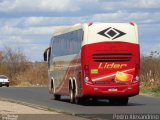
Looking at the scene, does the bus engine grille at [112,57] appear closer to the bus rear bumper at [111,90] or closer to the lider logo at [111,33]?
the lider logo at [111,33]

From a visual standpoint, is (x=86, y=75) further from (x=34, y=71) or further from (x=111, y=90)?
(x=34, y=71)

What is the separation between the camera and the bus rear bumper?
91.6 ft

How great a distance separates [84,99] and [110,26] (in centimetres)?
406

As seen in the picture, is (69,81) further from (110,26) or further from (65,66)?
(110,26)

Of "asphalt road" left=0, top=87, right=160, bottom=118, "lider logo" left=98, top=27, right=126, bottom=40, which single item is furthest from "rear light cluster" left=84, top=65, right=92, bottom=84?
"lider logo" left=98, top=27, right=126, bottom=40

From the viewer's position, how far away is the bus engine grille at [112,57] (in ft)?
91.8

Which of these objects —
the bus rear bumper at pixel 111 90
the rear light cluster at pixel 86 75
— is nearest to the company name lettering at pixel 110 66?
the rear light cluster at pixel 86 75

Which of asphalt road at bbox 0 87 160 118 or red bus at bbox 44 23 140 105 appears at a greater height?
red bus at bbox 44 23 140 105

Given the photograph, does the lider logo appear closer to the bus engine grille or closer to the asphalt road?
the bus engine grille

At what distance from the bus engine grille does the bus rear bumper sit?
4.00ft

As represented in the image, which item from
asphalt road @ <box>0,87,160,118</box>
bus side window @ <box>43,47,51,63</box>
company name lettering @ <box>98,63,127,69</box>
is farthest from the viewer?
bus side window @ <box>43,47,51,63</box>

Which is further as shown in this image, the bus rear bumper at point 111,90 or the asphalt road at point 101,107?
the bus rear bumper at point 111,90

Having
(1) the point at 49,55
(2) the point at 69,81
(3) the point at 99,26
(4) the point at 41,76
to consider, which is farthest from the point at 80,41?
(4) the point at 41,76

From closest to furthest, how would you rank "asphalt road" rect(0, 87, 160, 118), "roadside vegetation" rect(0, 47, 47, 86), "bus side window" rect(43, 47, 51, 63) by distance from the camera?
"asphalt road" rect(0, 87, 160, 118) < "bus side window" rect(43, 47, 51, 63) < "roadside vegetation" rect(0, 47, 47, 86)
